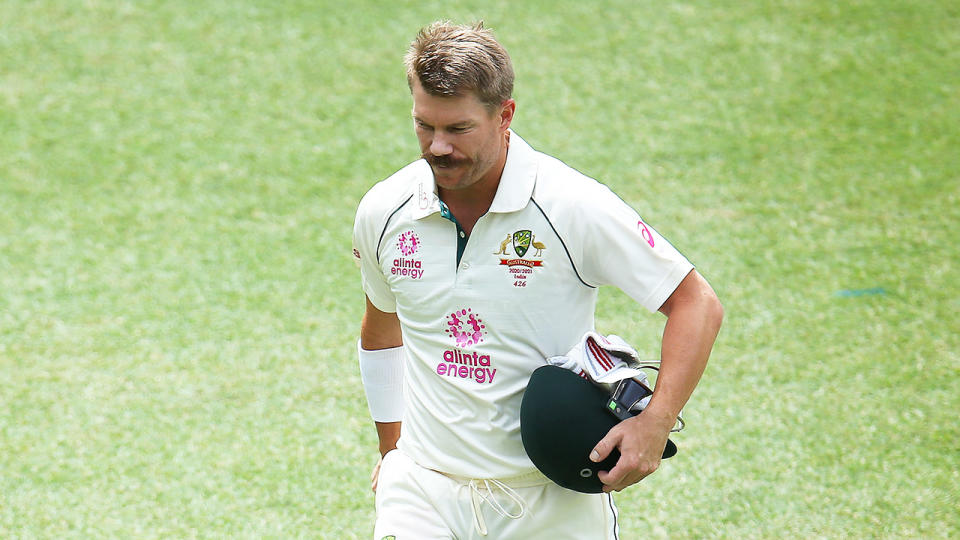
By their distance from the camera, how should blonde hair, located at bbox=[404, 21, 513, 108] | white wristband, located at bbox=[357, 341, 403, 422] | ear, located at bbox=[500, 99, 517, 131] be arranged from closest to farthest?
blonde hair, located at bbox=[404, 21, 513, 108]
ear, located at bbox=[500, 99, 517, 131]
white wristband, located at bbox=[357, 341, 403, 422]

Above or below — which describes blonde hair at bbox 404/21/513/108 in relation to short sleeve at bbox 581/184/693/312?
above

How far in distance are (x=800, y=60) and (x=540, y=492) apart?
5.20 metres

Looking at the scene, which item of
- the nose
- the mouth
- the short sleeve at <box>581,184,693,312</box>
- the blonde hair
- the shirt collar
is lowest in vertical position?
the short sleeve at <box>581,184,693,312</box>

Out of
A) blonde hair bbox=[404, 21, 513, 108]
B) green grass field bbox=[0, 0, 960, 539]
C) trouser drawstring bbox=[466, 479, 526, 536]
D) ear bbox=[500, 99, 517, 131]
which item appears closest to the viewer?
blonde hair bbox=[404, 21, 513, 108]

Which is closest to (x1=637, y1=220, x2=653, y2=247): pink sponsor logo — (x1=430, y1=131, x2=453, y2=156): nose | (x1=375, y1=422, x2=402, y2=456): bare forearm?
(x1=430, y1=131, x2=453, y2=156): nose

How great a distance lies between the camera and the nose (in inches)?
88.3

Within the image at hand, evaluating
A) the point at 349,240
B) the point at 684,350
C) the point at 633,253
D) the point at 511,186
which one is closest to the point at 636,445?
the point at 684,350

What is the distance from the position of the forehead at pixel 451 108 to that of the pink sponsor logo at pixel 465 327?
0.42m

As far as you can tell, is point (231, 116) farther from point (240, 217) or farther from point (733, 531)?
point (733, 531)

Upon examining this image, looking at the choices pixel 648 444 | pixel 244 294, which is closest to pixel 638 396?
pixel 648 444

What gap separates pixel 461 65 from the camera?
7.25 feet

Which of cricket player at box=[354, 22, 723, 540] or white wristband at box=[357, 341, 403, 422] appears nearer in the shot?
cricket player at box=[354, 22, 723, 540]

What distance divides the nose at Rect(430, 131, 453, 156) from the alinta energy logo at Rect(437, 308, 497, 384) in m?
0.35

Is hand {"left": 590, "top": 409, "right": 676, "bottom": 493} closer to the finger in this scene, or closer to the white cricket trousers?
the finger
